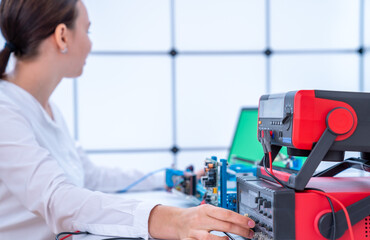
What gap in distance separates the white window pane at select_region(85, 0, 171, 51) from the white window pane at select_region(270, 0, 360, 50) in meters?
0.67

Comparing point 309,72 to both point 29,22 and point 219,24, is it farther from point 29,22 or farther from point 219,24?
point 29,22

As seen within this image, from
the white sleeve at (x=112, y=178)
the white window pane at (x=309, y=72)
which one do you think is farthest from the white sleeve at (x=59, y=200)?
the white window pane at (x=309, y=72)

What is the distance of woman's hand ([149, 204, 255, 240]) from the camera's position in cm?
71

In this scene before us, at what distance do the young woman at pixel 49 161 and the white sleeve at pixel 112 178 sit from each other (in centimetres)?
23

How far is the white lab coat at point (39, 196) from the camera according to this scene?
2.76 ft

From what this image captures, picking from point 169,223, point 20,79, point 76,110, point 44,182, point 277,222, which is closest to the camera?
point 277,222

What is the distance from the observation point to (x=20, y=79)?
4.13ft

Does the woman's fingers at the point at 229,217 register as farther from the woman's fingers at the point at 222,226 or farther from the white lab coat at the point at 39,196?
the white lab coat at the point at 39,196

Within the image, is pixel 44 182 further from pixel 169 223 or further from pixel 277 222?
pixel 277 222

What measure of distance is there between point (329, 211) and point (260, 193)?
134 millimetres

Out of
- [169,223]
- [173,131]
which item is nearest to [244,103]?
[173,131]

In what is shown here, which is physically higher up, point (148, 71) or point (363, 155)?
point (148, 71)

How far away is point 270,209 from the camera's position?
0.67m

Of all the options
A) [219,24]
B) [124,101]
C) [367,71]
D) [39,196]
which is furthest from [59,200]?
[367,71]
